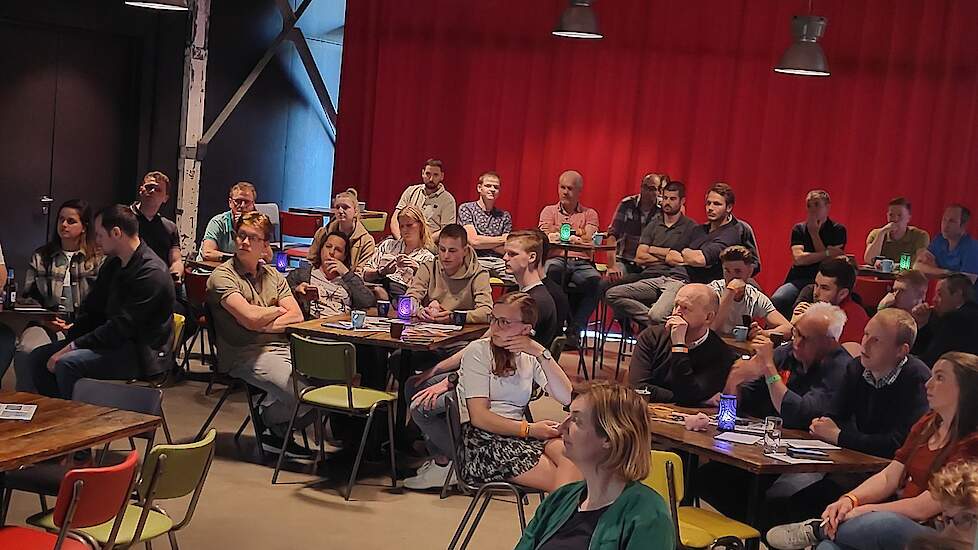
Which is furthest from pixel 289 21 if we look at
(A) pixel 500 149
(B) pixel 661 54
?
(B) pixel 661 54

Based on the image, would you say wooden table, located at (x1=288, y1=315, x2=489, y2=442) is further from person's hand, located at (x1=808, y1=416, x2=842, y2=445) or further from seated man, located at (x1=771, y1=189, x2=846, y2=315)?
seated man, located at (x1=771, y1=189, x2=846, y2=315)

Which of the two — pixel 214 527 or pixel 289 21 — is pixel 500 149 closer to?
pixel 289 21

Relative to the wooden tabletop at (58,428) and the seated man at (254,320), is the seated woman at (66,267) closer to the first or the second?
the seated man at (254,320)

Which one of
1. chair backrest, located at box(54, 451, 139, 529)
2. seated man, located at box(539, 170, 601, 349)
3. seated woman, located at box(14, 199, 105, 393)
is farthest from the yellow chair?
seated man, located at box(539, 170, 601, 349)

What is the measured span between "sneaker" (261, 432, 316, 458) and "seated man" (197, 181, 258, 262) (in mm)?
2079

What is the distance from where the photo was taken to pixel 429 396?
531 centimetres

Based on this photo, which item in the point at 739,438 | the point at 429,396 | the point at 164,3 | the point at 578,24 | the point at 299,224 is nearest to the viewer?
the point at 739,438

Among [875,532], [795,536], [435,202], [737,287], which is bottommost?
[795,536]

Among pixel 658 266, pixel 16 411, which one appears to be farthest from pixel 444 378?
pixel 658 266

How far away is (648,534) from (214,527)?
9.07ft

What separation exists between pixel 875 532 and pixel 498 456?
1.51 meters

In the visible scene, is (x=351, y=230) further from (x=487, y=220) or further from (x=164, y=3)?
(x=164, y=3)

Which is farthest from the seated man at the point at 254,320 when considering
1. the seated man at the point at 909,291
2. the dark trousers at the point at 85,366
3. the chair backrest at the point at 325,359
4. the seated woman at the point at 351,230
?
the seated man at the point at 909,291

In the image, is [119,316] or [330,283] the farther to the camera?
[330,283]
